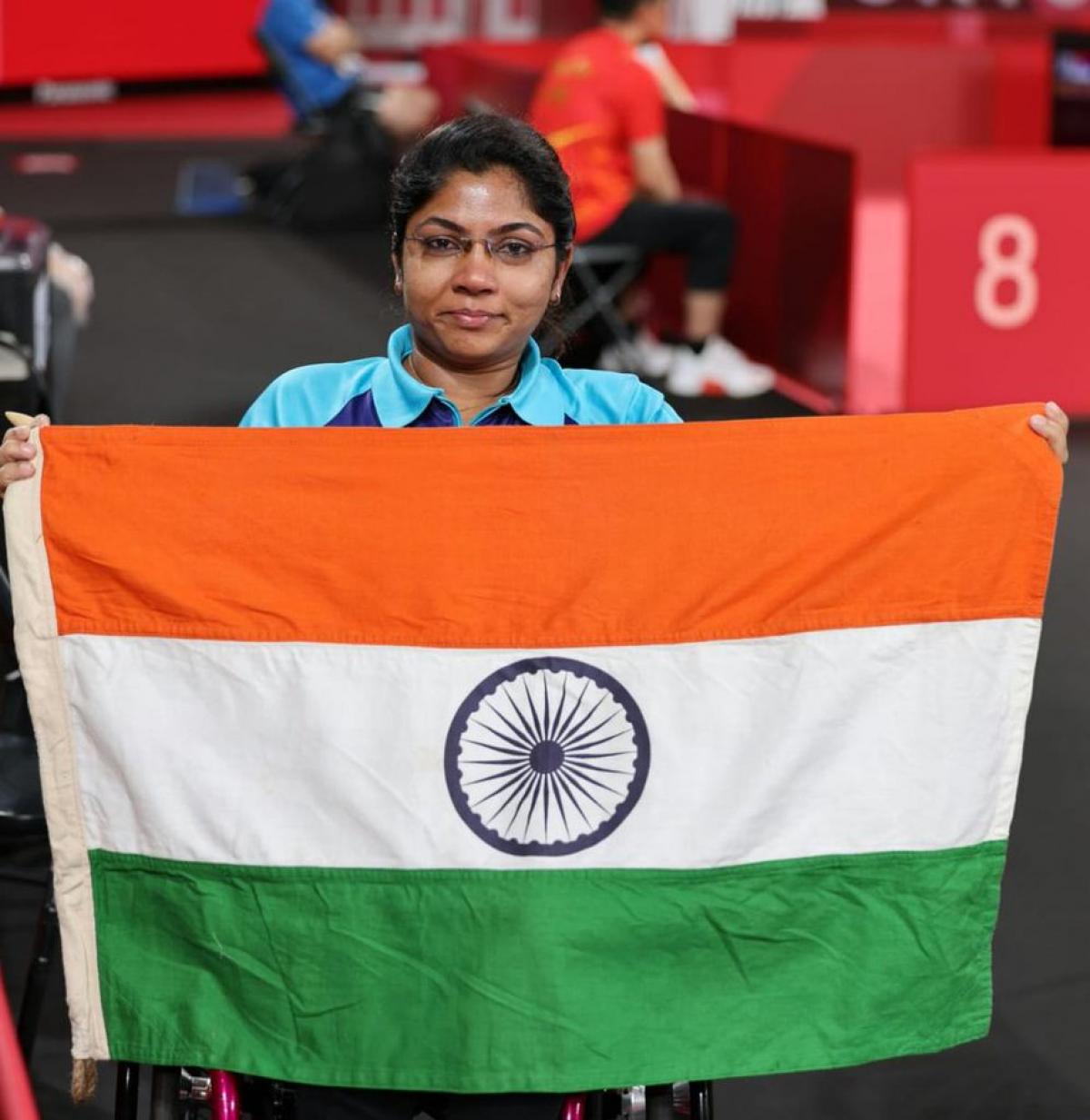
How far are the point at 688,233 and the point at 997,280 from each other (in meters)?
1.21

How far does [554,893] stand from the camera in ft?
7.89

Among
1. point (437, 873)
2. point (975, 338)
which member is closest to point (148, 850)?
point (437, 873)

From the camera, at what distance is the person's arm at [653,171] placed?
7715 mm

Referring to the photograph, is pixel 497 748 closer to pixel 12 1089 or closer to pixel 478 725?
pixel 478 725

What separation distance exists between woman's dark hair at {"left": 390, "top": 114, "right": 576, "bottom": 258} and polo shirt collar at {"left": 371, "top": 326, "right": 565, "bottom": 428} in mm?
149

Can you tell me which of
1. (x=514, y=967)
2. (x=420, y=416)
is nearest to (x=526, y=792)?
(x=514, y=967)

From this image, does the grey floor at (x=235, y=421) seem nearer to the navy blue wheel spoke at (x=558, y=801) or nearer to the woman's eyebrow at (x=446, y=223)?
the woman's eyebrow at (x=446, y=223)

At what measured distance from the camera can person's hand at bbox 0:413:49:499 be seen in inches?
93.6

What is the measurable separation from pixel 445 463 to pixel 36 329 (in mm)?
3533

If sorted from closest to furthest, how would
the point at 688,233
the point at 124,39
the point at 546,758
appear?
the point at 546,758
the point at 688,233
the point at 124,39

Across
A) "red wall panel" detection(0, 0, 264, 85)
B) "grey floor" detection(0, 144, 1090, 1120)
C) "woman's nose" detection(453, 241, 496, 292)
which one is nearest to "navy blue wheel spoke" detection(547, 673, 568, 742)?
"woman's nose" detection(453, 241, 496, 292)

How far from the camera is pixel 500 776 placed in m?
2.39

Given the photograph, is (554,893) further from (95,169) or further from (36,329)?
(95,169)

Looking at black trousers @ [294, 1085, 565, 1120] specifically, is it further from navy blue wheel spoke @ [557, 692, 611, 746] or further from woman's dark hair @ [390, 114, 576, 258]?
woman's dark hair @ [390, 114, 576, 258]
